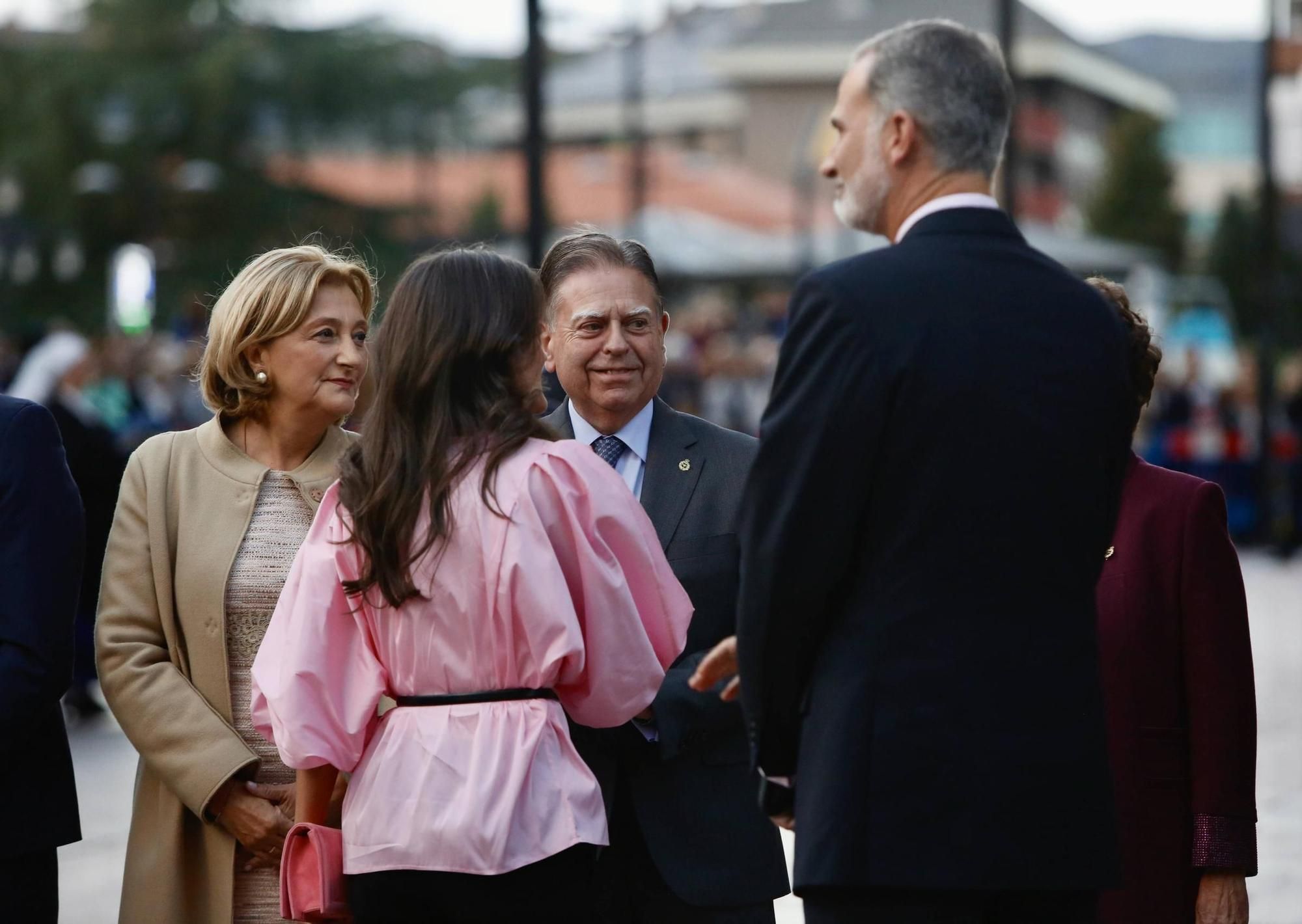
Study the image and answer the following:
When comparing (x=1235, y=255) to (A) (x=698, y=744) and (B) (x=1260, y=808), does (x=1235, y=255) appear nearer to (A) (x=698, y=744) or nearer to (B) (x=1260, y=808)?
(B) (x=1260, y=808)

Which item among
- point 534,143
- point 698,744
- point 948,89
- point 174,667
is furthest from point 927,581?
point 534,143

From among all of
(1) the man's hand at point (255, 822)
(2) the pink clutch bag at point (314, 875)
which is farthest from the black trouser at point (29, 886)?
(2) the pink clutch bag at point (314, 875)

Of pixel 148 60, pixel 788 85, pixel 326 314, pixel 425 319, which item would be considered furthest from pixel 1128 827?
pixel 788 85

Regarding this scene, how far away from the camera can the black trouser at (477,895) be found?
3.22 metres

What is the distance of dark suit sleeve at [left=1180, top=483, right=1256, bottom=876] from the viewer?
3.71m

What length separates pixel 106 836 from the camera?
7941 mm

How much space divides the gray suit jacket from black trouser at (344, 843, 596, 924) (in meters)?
0.58

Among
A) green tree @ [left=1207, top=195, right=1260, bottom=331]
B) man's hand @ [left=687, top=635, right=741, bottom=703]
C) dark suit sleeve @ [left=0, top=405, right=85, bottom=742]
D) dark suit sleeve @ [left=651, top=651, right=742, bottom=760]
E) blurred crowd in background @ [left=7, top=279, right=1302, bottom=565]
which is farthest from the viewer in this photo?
green tree @ [left=1207, top=195, right=1260, bottom=331]

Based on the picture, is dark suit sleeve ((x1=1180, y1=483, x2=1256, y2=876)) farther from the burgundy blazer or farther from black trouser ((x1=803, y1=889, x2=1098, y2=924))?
black trouser ((x1=803, y1=889, x2=1098, y2=924))

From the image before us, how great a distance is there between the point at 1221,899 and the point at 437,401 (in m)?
1.74

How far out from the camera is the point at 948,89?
3016 millimetres

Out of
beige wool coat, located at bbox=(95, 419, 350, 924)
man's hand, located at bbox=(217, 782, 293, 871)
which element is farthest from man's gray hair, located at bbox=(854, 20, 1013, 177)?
man's hand, located at bbox=(217, 782, 293, 871)

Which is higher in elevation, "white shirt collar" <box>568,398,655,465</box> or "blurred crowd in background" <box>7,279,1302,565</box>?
"white shirt collar" <box>568,398,655,465</box>

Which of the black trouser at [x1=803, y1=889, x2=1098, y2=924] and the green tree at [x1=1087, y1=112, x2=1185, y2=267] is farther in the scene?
the green tree at [x1=1087, y1=112, x2=1185, y2=267]
